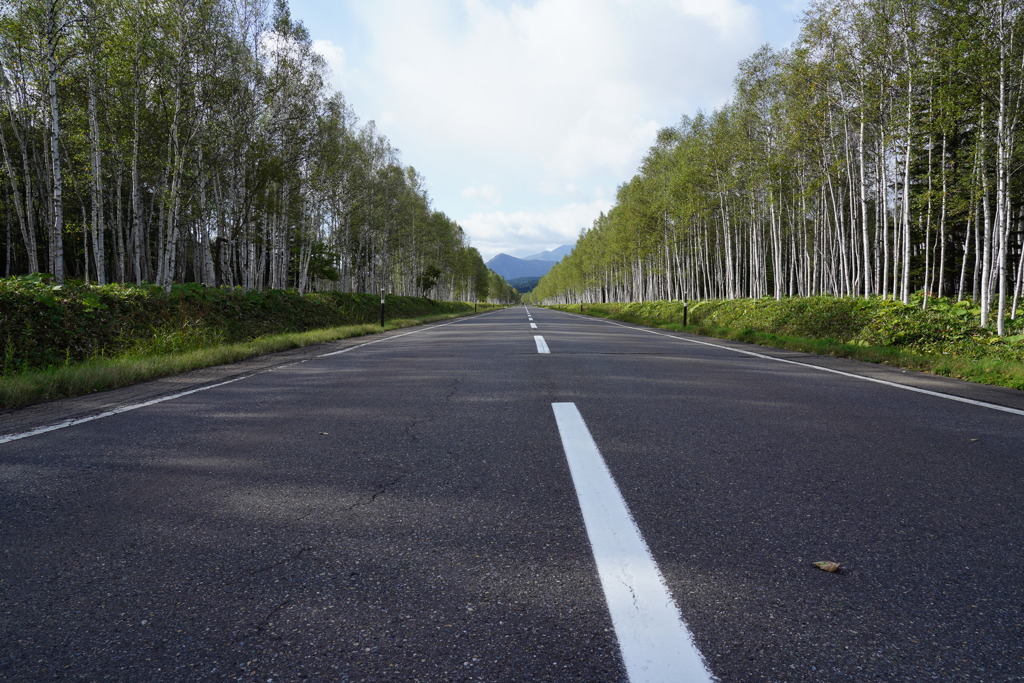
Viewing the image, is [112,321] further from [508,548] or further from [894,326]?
[894,326]

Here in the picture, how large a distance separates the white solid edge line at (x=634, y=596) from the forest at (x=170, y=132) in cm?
1395

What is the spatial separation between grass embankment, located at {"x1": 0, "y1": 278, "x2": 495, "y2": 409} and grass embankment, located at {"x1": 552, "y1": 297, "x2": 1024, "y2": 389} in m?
10.9

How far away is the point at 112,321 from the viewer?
9727 millimetres

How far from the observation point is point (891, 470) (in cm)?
304

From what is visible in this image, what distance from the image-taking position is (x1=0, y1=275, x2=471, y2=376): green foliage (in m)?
7.71

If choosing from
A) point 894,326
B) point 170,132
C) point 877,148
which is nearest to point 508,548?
point 894,326

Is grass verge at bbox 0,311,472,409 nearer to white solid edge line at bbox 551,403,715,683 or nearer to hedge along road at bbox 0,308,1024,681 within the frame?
hedge along road at bbox 0,308,1024,681

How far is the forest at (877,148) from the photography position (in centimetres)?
1115

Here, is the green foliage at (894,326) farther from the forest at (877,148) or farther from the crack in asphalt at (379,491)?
the crack in asphalt at (379,491)

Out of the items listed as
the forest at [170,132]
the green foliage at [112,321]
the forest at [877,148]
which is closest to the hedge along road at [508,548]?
the green foliage at [112,321]

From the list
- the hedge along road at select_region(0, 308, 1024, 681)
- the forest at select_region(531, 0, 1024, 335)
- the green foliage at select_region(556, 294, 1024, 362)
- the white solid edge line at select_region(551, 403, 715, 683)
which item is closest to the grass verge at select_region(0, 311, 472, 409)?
the hedge along road at select_region(0, 308, 1024, 681)

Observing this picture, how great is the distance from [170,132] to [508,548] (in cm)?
2052

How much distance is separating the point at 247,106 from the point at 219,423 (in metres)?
20.2

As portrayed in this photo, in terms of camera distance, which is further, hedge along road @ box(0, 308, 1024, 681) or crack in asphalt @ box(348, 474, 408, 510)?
crack in asphalt @ box(348, 474, 408, 510)
